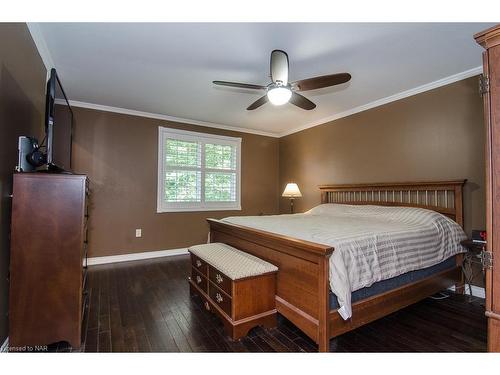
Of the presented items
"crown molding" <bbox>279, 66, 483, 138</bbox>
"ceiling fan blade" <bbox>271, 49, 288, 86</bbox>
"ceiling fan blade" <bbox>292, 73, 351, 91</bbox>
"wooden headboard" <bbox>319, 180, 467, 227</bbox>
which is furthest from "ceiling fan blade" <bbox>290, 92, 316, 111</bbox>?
"wooden headboard" <bbox>319, 180, 467, 227</bbox>

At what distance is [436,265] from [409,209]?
681 mm

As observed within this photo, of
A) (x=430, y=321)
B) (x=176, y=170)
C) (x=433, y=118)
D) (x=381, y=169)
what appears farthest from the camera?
(x=176, y=170)

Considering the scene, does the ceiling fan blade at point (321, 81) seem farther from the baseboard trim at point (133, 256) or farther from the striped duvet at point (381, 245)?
the baseboard trim at point (133, 256)

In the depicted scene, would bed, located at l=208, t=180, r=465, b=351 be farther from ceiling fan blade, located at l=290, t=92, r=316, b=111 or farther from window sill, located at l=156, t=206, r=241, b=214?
window sill, located at l=156, t=206, r=241, b=214

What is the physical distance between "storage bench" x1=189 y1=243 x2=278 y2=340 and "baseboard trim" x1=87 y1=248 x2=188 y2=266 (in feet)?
7.63

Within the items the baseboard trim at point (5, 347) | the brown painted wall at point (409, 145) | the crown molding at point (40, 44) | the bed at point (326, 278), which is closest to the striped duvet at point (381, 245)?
the bed at point (326, 278)

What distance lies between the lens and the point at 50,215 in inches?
63.9

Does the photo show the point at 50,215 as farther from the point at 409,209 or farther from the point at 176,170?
the point at 409,209

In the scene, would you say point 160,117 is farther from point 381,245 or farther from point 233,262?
point 381,245

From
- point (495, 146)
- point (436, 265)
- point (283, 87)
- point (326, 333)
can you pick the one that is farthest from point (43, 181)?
point (436, 265)

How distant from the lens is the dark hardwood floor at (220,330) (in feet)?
5.78

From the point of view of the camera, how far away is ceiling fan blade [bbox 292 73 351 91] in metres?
2.12
